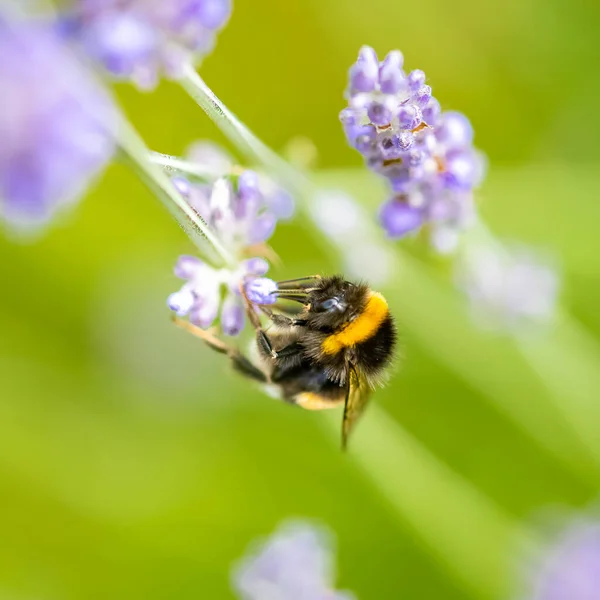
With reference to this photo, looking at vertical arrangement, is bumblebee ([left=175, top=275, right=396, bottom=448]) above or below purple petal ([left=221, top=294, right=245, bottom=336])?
above

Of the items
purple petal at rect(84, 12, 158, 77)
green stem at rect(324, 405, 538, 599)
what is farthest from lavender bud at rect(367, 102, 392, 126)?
green stem at rect(324, 405, 538, 599)

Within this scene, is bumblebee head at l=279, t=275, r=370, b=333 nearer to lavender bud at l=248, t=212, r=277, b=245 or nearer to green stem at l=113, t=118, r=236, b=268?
lavender bud at l=248, t=212, r=277, b=245

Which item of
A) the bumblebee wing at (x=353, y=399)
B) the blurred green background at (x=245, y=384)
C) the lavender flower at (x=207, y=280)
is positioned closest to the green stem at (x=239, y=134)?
the lavender flower at (x=207, y=280)

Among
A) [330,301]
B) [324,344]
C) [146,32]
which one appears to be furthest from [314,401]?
[146,32]

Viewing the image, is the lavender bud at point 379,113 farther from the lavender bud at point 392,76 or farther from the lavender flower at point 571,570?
the lavender flower at point 571,570

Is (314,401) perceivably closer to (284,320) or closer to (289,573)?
(284,320)

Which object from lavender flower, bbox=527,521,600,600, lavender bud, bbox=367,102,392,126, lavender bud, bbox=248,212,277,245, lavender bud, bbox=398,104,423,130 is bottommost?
lavender bud, bbox=248,212,277,245

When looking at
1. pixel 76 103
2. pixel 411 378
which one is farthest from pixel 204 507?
pixel 76 103
